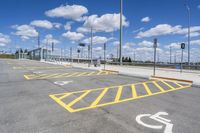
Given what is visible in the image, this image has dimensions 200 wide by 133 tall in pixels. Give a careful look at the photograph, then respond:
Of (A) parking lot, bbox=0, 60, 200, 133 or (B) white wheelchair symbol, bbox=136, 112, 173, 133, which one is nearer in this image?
(A) parking lot, bbox=0, 60, 200, 133

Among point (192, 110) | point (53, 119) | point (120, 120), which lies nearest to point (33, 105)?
point (53, 119)

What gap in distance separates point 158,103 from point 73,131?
143 inches

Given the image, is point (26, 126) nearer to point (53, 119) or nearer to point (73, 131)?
point (53, 119)

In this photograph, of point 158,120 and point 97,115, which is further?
point 97,115

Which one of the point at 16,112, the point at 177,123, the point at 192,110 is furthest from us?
the point at 192,110

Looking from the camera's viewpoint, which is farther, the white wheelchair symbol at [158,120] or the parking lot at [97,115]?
the white wheelchair symbol at [158,120]

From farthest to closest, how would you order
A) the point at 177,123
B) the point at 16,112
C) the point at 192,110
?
the point at 192,110 < the point at 16,112 < the point at 177,123

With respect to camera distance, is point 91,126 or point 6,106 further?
point 6,106

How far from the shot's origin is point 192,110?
5.28m

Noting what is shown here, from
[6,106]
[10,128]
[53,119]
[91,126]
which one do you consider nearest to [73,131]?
[91,126]

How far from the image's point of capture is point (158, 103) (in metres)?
6.01

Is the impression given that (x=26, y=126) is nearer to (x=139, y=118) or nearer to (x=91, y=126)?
(x=91, y=126)

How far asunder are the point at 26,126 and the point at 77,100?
252 cm

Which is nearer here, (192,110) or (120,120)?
(120,120)
